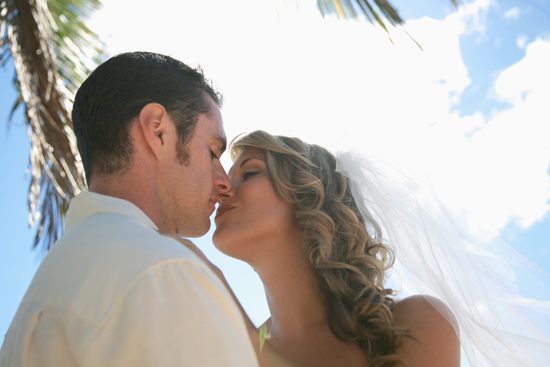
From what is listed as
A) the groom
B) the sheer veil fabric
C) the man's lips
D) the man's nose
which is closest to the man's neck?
the groom

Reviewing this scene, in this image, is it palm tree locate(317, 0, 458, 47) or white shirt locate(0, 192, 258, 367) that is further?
palm tree locate(317, 0, 458, 47)

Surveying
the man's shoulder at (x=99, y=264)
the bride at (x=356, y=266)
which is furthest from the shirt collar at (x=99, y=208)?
the bride at (x=356, y=266)

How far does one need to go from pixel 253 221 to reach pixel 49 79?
1.85 metres

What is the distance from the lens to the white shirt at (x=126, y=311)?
116cm

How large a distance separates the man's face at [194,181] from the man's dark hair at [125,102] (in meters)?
0.06

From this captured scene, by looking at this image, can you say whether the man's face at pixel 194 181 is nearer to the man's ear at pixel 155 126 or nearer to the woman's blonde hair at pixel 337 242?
the man's ear at pixel 155 126

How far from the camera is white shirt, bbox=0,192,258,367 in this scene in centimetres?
116

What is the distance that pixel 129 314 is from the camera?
1190mm

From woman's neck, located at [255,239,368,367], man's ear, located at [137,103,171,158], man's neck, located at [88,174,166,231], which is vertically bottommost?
woman's neck, located at [255,239,368,367]

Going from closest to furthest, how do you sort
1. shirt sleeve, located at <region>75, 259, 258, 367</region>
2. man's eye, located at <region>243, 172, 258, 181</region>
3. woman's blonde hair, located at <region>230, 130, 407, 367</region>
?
1. shirt sleeve, located at <region>75, 259, 258, 367</region>
2. woman's blonde hair, located at <region>230, 130, 407, 367</region>
3. man's eye, located at <region>243, 172, 258, 181</region>

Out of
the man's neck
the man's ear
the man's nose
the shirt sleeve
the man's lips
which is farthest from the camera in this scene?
the man's lips

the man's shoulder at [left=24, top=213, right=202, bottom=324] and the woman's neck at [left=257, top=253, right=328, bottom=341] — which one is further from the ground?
the man's shoulder at [left=24, top=213, right=202, bottom=324]

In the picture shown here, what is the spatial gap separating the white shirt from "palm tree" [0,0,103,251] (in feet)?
7.63

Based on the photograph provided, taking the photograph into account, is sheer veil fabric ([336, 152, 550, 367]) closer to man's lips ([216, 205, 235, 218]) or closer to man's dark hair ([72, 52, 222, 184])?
man's lips ([216, 205, 235, 218])
